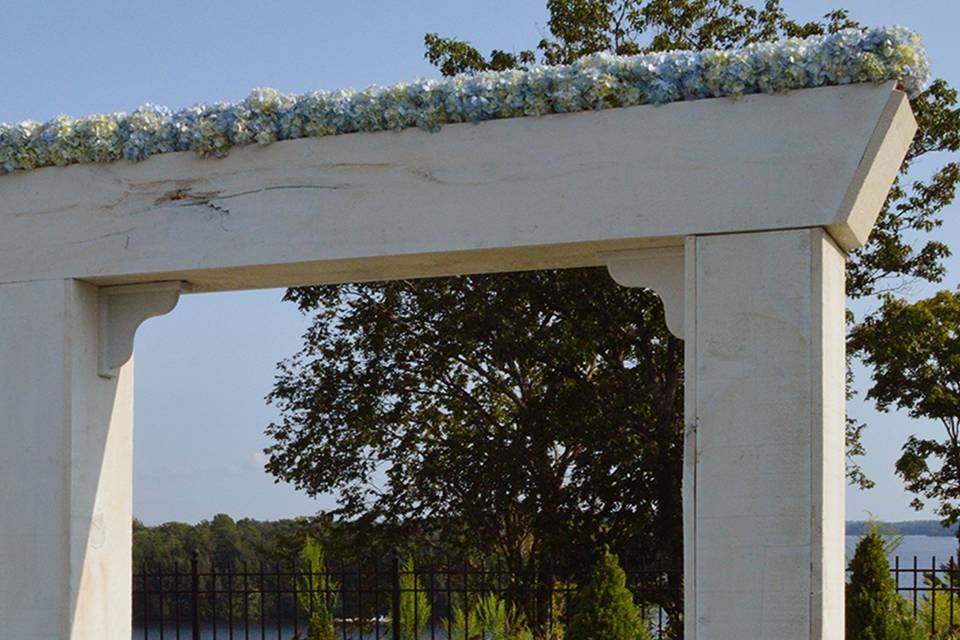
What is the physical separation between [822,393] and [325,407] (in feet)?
29.7

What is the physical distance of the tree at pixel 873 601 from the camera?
800 centimetres

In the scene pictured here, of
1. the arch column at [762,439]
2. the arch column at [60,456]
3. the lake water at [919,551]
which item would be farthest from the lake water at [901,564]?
the arch column at [762,439]

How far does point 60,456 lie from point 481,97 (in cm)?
213

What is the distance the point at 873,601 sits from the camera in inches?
318

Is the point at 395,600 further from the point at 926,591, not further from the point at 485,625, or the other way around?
the point at 926,591

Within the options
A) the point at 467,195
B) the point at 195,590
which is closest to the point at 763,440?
the point at 467,195

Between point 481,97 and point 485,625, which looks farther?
point 485,625

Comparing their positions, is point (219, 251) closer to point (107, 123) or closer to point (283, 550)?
point (107, 123)

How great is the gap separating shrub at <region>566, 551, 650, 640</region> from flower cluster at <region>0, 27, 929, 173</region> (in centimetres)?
379

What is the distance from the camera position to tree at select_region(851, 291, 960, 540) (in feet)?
38.8

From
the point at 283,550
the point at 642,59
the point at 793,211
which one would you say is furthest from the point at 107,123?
the point at 283,550

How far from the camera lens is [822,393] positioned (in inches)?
155

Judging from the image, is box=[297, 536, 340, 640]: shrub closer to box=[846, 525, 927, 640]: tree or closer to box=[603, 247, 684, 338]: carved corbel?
box=[846, 525, 927, 640]: tree

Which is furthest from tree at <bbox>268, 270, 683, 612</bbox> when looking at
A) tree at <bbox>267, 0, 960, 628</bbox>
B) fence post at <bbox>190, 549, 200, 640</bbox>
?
fence post at <bbox>190, 549, 200, 640</bbox>
